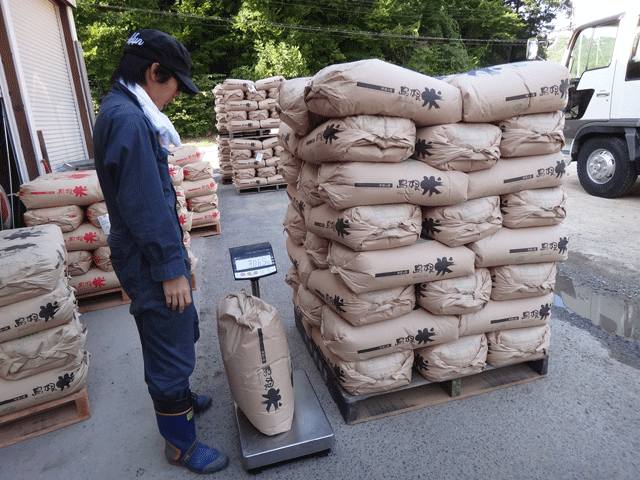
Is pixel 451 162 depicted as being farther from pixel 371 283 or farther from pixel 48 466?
→ pixel 48 466

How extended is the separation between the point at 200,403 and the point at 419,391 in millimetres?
1358

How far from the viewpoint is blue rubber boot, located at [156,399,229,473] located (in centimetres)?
203

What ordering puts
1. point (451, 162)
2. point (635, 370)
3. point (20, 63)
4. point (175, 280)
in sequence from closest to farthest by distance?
point (175, 280), point (451, 162), point (635, 370), point (20, 63)

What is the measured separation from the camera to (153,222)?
1.69 m

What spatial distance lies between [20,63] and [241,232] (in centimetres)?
331

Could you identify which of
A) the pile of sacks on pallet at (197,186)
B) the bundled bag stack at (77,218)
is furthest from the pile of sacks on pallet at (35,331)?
the pile of sacks on pallet at (197,186)

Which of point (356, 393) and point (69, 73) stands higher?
point (69, 73)

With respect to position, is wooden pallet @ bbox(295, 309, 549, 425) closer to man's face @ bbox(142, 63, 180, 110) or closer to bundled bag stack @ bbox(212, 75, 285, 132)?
man's face @ bbox(142, 63, 180, 110)

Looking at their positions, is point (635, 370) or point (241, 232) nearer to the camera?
point (635, 370)

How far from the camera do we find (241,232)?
20.6 ft

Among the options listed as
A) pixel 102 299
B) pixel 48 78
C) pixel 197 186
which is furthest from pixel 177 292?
pixel 48 78

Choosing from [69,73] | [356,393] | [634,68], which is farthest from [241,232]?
[634,68]

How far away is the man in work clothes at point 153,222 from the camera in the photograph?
1.65 meters

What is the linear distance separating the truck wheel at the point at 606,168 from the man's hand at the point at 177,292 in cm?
731
